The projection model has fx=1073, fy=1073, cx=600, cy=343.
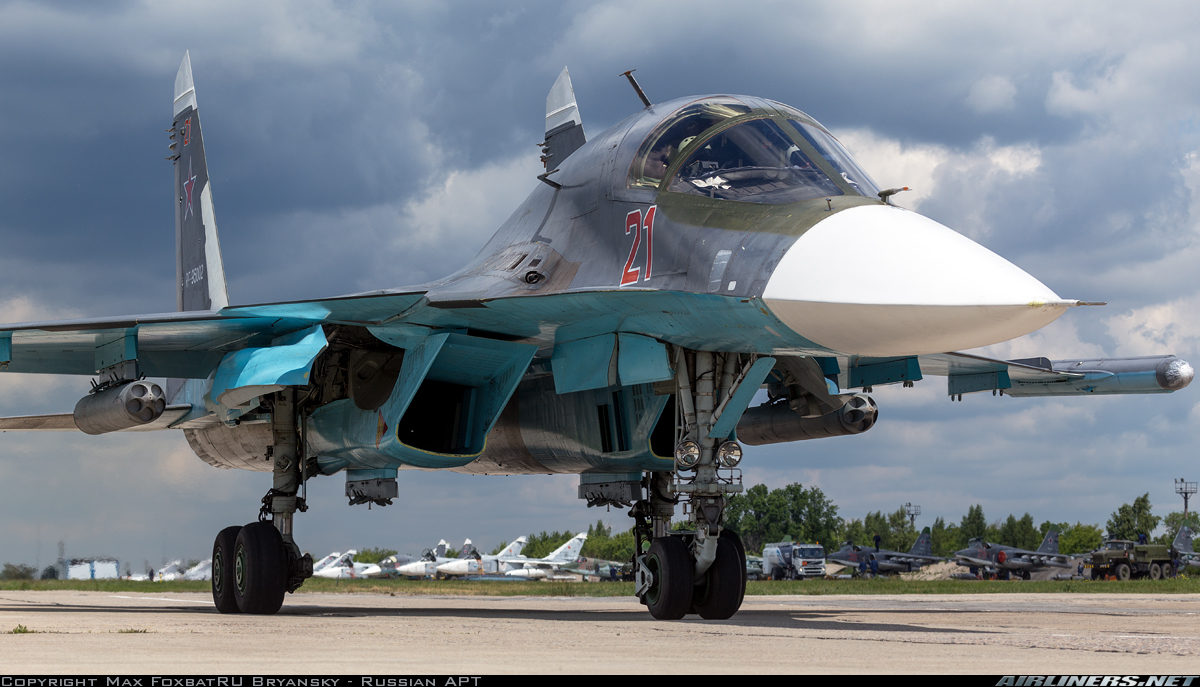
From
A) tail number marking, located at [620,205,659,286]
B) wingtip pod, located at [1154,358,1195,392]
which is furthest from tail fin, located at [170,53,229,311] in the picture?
wingtip pod, located at [1154,358,1195,392]

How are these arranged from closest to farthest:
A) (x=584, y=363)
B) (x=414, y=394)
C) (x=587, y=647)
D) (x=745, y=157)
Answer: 1. (x=587, y=647)
2. (x=745, y=157)
3. (x=584, y=363)
4. (x=414, y=394)

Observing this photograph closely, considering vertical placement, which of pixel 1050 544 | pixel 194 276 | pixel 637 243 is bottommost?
pixel 1050 544

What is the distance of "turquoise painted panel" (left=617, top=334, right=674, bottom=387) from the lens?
944 cm

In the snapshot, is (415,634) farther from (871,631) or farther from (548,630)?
(871,631)

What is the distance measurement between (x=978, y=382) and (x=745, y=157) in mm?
5445

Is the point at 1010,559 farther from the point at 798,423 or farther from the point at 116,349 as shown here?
the point at 116,349

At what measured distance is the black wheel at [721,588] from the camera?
963cm

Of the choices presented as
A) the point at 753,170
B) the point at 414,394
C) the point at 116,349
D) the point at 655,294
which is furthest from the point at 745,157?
the point at 116,349

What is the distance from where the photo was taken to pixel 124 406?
10.6 meters

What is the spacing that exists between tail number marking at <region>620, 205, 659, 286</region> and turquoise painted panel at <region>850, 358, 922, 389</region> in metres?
3.78

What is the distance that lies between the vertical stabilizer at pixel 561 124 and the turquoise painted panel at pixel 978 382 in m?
5.66

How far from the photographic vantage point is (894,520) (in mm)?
102812

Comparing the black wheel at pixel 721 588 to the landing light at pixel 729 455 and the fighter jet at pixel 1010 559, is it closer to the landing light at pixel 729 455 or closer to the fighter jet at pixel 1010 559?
the landing light at pixel 729 455

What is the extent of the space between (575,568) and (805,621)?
4795 cm
